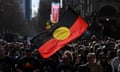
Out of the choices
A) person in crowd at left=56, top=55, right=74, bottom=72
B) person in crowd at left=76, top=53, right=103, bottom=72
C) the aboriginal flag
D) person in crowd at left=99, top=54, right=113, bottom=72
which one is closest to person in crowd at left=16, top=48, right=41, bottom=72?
the aboriginal flag

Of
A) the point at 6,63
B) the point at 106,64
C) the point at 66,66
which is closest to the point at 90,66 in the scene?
the point at 66,66

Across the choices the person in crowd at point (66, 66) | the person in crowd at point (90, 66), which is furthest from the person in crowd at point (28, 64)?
the person in crowd at point (90, 66)

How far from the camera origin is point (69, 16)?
47.1 ft

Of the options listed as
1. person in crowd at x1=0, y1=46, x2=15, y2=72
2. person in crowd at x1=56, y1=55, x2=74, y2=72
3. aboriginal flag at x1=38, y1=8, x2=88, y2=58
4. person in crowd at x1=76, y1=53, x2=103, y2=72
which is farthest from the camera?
person in crowd at x1=0, y1=46, x2=15, y2=72

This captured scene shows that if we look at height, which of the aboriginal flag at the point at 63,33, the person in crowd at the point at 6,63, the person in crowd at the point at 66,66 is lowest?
the person in crowd at the point at 6,63

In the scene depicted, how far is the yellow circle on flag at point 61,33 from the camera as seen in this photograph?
1393 centimetres

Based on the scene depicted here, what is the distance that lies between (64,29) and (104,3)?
59.2 metres

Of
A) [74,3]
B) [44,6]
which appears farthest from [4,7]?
[44,6]

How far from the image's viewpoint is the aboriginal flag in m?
13.6

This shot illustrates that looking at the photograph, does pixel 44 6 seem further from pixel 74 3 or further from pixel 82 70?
pixel 82 70

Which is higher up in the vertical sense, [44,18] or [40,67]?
[40,67]

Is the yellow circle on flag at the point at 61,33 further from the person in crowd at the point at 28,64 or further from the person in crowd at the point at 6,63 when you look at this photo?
the person in crowd at the point at 6,63

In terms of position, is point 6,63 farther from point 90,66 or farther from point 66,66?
point 90,66

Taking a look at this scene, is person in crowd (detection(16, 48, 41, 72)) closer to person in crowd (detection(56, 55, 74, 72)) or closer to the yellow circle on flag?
the yellow circle on flag
